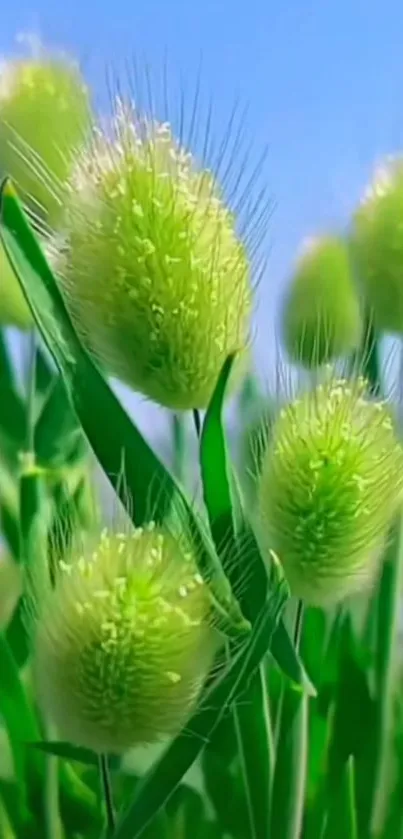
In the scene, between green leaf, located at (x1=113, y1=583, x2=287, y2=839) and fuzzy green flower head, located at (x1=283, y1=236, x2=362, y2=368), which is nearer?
green leaf, located at (x1=113, y1=583, x2=287, y2=839)

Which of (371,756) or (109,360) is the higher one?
(109,360)

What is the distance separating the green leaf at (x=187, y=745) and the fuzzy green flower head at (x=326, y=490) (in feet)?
0.06

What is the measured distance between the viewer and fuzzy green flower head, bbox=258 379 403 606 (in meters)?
0.29

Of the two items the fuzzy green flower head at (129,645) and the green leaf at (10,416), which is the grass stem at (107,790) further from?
the green leaf at (10,416)

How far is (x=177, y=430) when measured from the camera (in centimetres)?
44

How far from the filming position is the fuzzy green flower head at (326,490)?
11.3 inches

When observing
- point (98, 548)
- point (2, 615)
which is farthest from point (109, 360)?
point (2, 615)

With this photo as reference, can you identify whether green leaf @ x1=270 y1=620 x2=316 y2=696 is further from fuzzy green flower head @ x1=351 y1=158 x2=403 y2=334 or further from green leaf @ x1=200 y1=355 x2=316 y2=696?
fuzzy green flower head @ x1=351 y1=158 x2=403 y2=334

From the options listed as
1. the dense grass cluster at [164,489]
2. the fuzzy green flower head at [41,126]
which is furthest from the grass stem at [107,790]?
the fuzzy green flower head at [41,126]

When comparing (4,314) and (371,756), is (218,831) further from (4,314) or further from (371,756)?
(4,314)

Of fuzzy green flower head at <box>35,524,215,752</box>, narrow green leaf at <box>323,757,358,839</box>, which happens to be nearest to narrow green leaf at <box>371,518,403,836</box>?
narrow green leaf at <box>323,757,358,839</box>

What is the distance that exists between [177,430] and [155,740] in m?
0.18

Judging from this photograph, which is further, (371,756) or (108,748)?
(371,756)

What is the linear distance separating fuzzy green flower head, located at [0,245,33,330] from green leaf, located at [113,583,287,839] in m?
0.16
